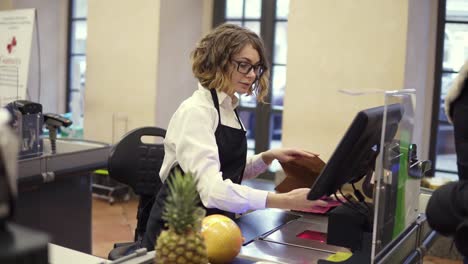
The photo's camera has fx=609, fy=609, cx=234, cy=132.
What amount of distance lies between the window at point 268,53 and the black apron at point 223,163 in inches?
116

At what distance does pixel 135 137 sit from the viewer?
8.27 ft

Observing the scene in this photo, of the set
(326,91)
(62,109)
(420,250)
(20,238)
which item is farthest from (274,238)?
(62,109)

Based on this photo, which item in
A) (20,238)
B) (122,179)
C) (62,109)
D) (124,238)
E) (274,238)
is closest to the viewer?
(20,238)

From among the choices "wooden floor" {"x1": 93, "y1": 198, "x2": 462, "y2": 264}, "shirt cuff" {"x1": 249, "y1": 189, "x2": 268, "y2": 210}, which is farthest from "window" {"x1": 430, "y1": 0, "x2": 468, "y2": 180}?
"shirt cuff" {"x1": 249, "y1": 189, "x2": 268, "y2": 210}

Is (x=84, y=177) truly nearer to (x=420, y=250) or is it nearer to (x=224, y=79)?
(x=224, y=79)

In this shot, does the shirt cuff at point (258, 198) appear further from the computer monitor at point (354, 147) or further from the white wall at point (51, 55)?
the white wall at point (51, 55)

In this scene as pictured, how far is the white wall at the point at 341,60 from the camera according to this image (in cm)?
423

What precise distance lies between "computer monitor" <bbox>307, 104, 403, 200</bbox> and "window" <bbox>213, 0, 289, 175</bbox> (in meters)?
3.50

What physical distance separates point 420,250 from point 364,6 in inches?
103

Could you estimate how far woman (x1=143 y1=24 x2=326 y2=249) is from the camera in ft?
6.39

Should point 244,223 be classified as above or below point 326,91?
below

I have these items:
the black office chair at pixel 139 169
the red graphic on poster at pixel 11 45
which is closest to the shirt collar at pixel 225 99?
the black office chair at pixel 139 169

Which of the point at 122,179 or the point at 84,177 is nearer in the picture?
the point at 122,179

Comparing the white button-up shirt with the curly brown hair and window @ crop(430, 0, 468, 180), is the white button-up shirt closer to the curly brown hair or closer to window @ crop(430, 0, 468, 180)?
the curly brown hair
